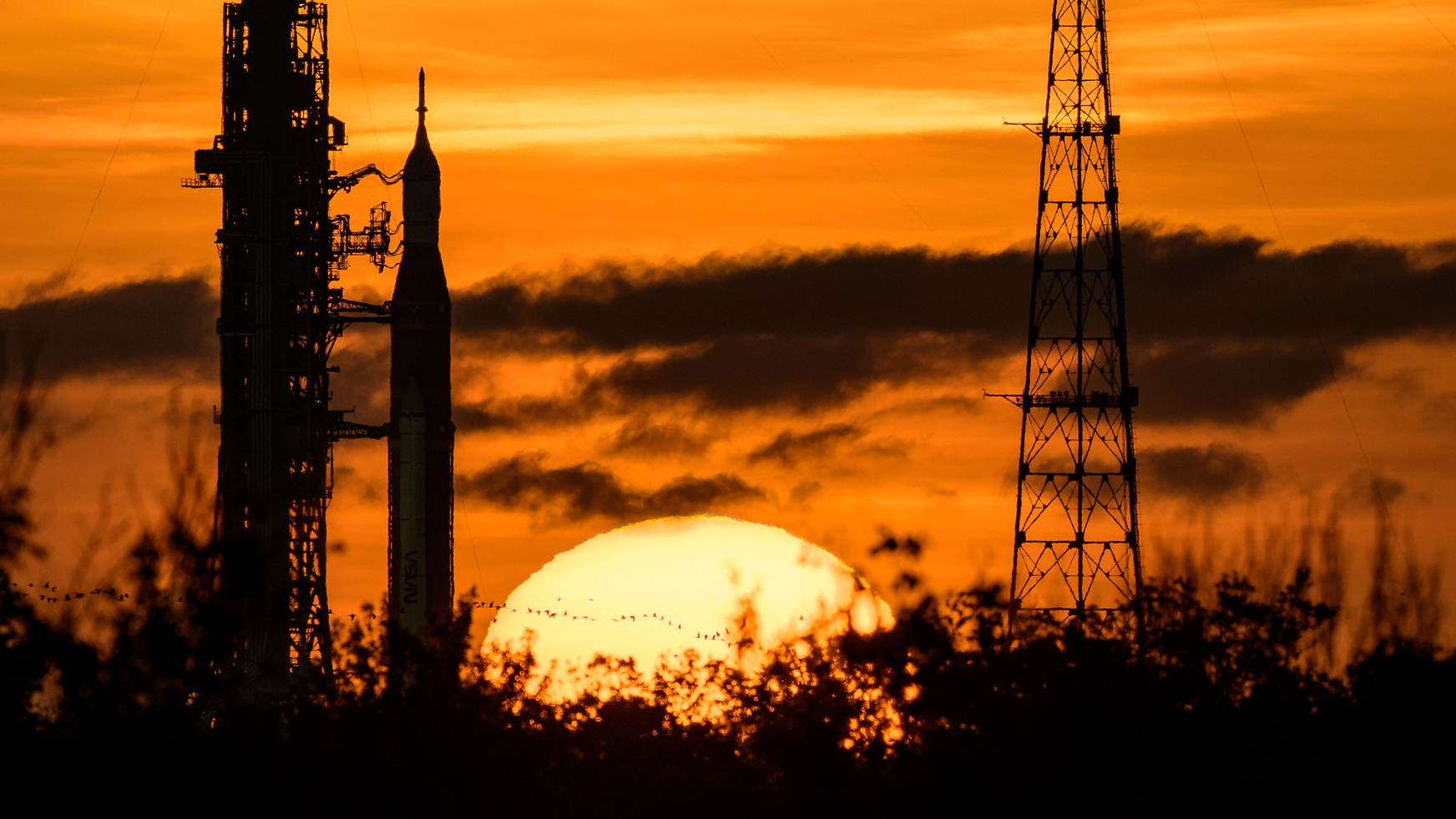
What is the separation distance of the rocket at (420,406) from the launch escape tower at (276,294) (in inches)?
147

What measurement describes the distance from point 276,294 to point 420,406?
7975mm

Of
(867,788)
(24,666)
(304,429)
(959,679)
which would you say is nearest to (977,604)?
(959,679)

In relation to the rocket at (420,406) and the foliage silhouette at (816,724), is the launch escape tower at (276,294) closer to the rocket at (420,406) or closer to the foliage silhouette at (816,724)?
the rocket at (420,406)

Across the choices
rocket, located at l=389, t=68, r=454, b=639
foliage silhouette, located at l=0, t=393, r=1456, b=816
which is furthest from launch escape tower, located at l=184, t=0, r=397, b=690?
foliage silhouette, located at l=0, t=393, r=1456, b=816

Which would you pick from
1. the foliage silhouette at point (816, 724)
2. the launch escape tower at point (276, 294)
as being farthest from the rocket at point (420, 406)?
the foliage silhouette at point (816, 724)

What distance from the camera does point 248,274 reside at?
93.2 meters

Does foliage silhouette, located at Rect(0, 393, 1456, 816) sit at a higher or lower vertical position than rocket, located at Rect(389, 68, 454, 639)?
lower

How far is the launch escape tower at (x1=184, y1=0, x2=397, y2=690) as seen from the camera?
9294 centimetres

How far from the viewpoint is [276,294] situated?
306ft

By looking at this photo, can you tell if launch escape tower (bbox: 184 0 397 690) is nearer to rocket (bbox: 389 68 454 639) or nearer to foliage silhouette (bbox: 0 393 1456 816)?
rocket (bbox: 389 68 454 639)

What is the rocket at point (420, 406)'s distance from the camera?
9744cm

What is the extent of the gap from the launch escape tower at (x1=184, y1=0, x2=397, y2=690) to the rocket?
3735 mm

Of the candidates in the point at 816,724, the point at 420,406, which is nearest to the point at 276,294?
the point at 420,406

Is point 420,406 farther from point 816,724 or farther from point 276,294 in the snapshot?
point 816,724
